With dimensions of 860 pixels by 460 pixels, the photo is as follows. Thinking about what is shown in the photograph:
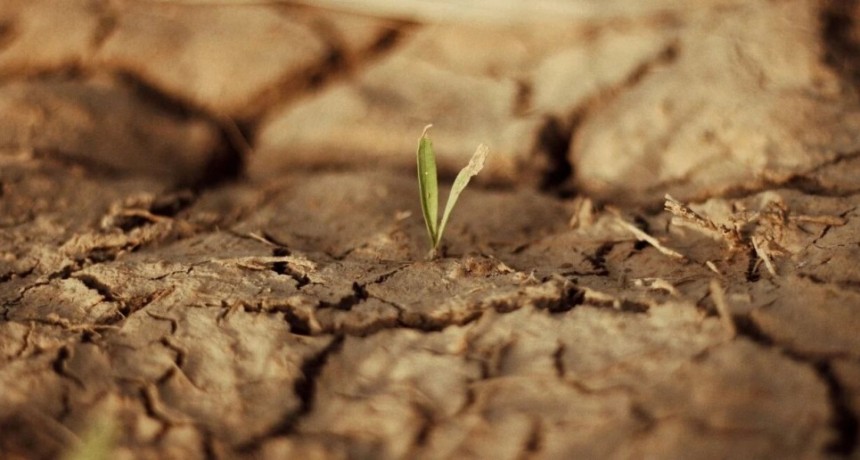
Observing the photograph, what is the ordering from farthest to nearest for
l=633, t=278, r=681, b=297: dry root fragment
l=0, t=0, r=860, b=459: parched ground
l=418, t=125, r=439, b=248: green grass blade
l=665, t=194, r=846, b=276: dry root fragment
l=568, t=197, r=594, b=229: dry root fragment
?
l=568, t=197, r=594, b=229: dry root fragment → l=418, t=125, r=439, b=248: green grass blade → l=665, t=194, r=846, b=276: dry root fragment → l=633, t=278, r=681, b=297: dry root fragment → l=0, t=0, r=860, b=459: parched ground

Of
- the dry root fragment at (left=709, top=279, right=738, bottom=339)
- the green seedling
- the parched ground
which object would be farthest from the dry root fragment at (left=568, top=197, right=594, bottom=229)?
the dry root fragment at (left=709, top=279, right=738, bottom=339)

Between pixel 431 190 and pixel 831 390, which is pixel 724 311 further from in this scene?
pixel 431 190

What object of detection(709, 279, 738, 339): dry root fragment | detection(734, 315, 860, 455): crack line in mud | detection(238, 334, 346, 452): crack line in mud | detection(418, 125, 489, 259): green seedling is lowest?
detection(238, 334, 346, 452): crack line in mud

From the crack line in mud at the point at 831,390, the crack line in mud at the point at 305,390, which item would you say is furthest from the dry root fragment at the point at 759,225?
the crack line in mud at the point at 305,390

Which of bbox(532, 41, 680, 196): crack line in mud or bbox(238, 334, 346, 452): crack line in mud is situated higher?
bbox(532, 41, 680, 196): crack line in mud

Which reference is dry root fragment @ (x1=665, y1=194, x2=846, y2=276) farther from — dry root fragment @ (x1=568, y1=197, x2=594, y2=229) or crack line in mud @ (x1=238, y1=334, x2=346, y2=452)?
crack line in mud @ (x1=238, y1=334, x2=346, y2=452)

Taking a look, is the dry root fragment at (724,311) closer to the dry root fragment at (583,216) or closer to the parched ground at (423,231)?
the parched ground at (423,231)

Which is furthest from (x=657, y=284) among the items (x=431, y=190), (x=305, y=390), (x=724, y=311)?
(x=305, y=390)

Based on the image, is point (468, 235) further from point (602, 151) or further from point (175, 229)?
point (175, 229)
